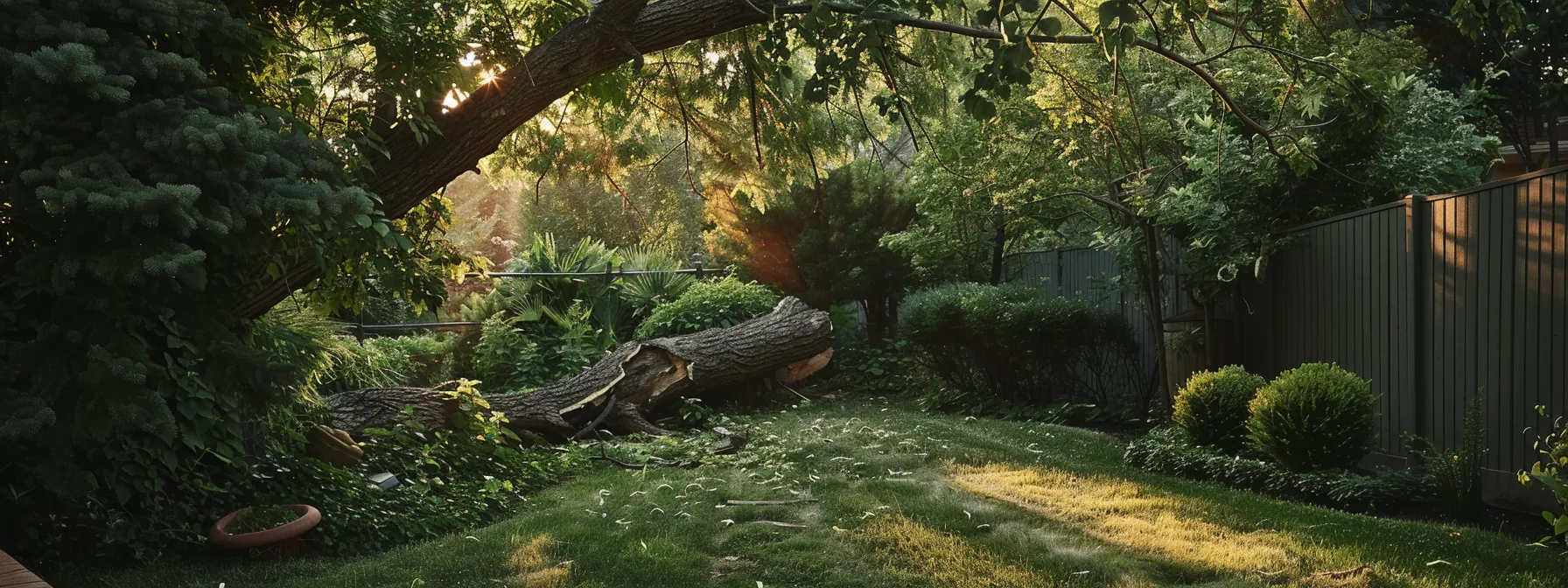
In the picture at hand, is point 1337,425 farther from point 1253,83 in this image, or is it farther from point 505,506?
point 505,506

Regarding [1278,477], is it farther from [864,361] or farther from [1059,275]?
[864,361]

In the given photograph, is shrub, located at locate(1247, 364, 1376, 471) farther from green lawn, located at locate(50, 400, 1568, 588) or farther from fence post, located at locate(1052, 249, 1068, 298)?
fence post, located at locate(1052, 249, 1068, 298)

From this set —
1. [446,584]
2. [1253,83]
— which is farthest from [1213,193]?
[446,584]

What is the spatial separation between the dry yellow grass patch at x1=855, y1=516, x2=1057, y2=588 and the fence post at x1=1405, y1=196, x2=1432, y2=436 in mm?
3408

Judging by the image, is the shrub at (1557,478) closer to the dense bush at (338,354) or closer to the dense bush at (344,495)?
the dense bush at (338,354)

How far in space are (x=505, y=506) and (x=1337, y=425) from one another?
187 inches

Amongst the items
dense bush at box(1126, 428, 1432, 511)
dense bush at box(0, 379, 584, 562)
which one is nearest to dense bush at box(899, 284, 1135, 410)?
dense bush at box(1126, 428, 1432, 511)

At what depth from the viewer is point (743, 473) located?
6.96m

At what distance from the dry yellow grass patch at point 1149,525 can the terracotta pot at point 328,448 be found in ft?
11.6

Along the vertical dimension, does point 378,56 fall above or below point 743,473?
above

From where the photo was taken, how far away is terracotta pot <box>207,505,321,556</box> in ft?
15.0

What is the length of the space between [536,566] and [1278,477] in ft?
14.0

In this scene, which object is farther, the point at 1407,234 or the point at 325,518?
the point at 1407,234

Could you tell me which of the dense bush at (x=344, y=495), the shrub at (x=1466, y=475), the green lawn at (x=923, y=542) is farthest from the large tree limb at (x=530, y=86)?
the shrub at (x=1466, y=475)
